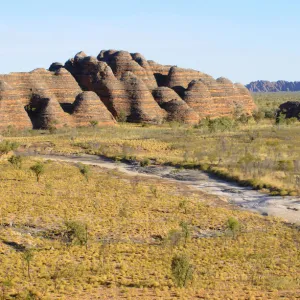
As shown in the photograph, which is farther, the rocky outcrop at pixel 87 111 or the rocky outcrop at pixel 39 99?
the rocky outcrop at pixel 87 111

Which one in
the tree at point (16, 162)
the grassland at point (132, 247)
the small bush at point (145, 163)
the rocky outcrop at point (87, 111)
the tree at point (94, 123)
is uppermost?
the rocky outcrop at point (87, 111)

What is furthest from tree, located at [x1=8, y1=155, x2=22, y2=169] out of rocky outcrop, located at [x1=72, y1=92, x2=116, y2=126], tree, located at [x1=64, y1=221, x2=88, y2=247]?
rocky outcrop, located at [x1=72, y1=92, x2=116, y2=126]

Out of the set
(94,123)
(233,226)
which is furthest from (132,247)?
(94,123)


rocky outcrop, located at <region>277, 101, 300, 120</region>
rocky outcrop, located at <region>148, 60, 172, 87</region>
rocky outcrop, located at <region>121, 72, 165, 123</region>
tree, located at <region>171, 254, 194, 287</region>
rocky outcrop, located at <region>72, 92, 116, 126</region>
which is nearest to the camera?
tree, located at <region>171, 254, 194, 287</region>

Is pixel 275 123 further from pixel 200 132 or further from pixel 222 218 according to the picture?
pixel 222 218

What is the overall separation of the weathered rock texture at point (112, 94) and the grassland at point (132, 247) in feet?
116

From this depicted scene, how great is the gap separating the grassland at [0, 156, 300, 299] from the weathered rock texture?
116 ft

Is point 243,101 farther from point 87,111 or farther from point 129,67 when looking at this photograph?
point 87,111

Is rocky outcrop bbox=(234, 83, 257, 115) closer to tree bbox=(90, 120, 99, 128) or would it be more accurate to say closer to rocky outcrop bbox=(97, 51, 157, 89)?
rocky outcrop bbox=(97, 51, 157, 89)

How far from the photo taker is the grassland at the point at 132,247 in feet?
57.4

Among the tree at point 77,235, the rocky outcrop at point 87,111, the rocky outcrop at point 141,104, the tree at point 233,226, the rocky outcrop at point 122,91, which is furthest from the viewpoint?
the rocky outcrop at point 122,91

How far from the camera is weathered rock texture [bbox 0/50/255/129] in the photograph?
69000mm

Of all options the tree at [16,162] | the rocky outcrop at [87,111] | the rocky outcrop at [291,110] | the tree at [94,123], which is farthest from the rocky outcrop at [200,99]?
the tree at [16,162]

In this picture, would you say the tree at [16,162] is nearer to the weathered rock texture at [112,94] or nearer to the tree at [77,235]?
the tree at [77,235]
